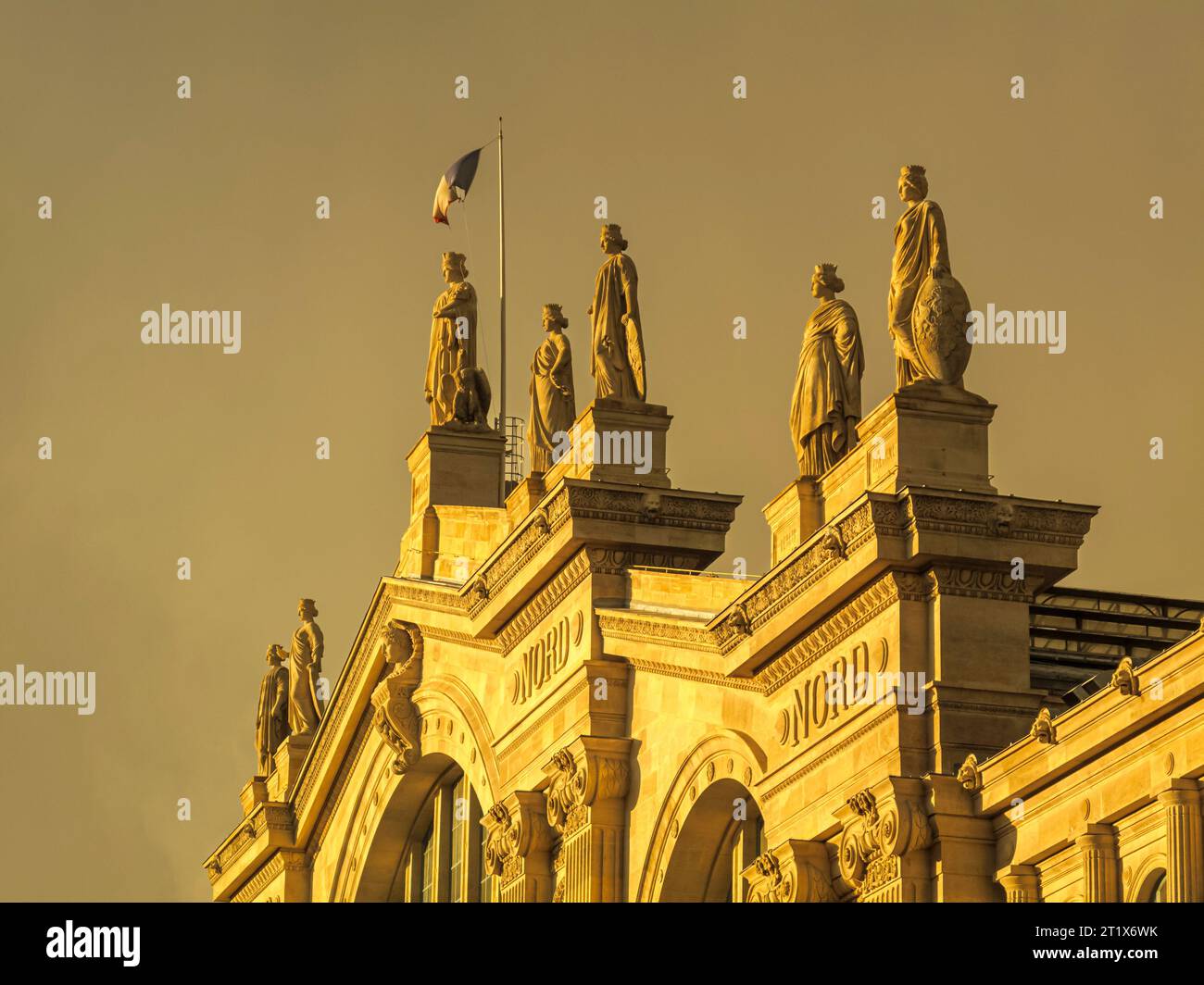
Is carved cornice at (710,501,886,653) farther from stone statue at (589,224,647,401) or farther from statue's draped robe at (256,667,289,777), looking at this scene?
statue's draped robe at (256,667,289,777)

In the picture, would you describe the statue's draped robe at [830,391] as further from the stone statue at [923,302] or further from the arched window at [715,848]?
the arched window at [715,848]

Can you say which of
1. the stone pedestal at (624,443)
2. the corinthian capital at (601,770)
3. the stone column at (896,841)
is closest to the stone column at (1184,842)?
the stone column at (896,841)

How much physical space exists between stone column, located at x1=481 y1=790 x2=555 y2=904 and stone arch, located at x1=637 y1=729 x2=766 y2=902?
11.0ft

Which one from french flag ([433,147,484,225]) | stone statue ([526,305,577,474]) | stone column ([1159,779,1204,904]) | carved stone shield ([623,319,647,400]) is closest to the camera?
stone column ([1159,779,1204,904])

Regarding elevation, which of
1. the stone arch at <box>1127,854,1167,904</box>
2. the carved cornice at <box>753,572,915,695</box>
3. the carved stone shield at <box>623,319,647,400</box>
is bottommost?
the stone arch at <box>1127,854,1167,904</box>

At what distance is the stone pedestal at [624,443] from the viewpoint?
3856cm

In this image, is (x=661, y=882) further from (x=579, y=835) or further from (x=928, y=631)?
(x=928, y=631)

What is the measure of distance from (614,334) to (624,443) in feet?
5.18

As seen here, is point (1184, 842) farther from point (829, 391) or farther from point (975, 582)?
point (829, 391)

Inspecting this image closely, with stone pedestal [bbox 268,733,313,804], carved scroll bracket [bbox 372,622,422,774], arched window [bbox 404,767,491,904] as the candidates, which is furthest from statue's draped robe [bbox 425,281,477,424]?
stone pedestal [bbox 268,733,313,804]

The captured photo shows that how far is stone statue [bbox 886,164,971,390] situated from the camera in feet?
104

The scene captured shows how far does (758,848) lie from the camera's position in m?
35.8
